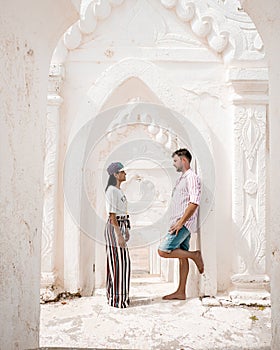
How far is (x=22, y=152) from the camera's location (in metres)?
1.79

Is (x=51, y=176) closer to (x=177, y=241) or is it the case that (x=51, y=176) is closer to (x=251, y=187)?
(x=177, y=241)

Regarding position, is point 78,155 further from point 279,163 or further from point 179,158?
point 279,163

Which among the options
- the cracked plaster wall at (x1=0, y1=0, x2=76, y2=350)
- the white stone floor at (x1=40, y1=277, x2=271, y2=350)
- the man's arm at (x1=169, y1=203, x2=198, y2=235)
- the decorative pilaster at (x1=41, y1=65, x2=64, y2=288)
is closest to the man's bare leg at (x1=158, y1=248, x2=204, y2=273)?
the man's arm at (x1=169, y1=203, x2=198, y2=235)

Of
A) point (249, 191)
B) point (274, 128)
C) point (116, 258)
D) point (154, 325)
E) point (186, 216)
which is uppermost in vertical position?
point (274, 128)

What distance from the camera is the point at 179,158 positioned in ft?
15.0

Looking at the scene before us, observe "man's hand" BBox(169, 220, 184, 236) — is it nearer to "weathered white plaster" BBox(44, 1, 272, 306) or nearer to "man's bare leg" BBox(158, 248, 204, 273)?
"man's bare leg" BBox(158, 248, 204, 273)

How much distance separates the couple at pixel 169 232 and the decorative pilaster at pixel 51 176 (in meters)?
0.66

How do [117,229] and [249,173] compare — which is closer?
[117,229]

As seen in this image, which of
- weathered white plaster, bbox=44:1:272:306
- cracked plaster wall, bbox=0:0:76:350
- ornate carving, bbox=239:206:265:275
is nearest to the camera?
cracked plaster wall, bbox=0:0:76:350

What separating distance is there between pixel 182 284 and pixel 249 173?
4.74ft

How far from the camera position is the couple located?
4.27 m

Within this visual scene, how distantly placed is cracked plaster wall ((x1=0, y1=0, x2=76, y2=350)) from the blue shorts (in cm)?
256

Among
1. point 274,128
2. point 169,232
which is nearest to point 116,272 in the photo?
point 169,232

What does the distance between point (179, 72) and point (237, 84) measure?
692 millimetres
